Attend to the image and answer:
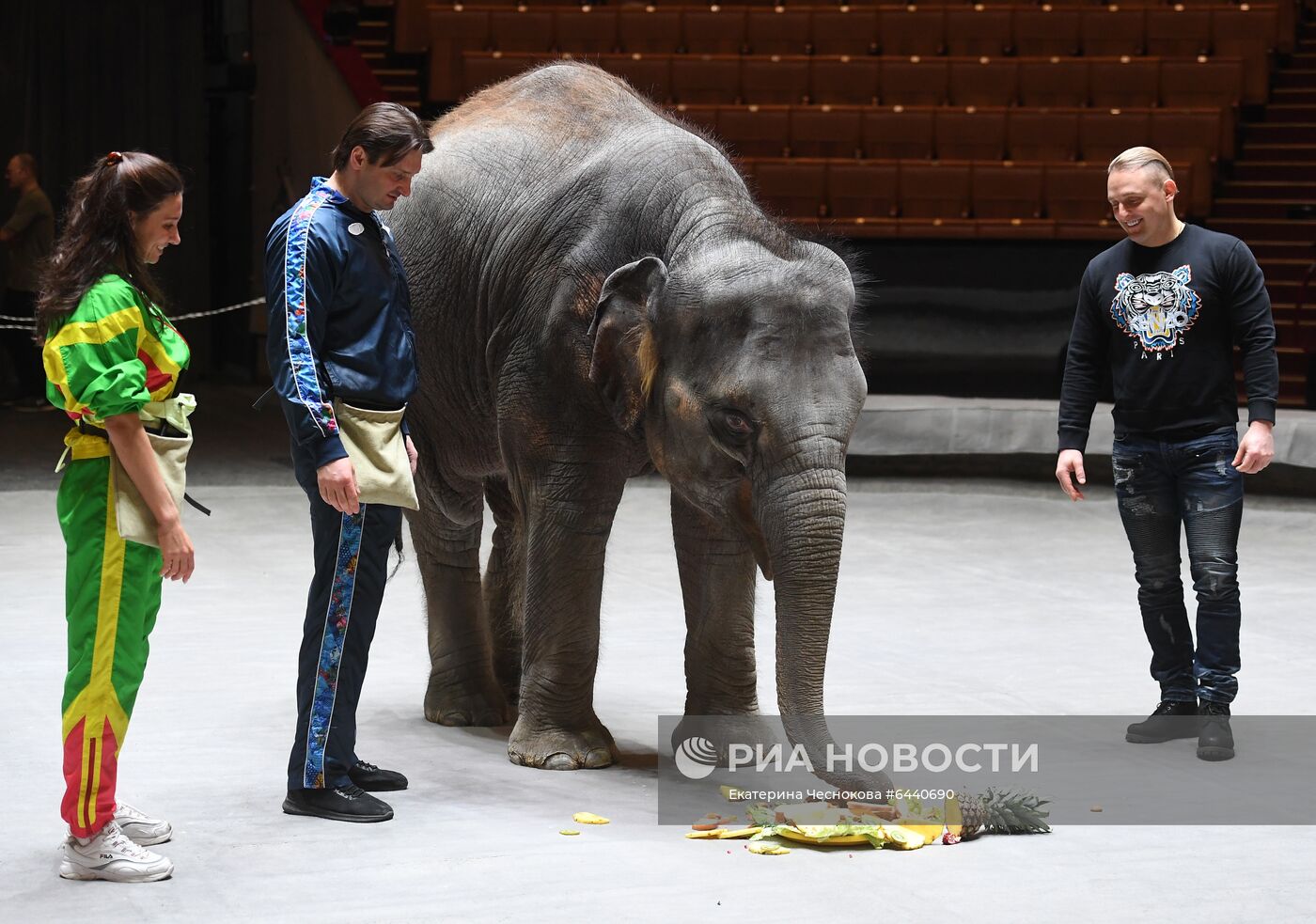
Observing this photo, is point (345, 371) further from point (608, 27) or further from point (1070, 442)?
point (608, 27)

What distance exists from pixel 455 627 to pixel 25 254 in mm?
9806

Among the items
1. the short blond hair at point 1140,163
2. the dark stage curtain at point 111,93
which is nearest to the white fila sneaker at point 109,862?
the short blond hair at point 1140,163

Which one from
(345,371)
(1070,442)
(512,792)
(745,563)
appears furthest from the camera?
(1070,442)

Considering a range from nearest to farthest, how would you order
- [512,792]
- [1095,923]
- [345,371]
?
[1095,923], [345,371], [512,792]

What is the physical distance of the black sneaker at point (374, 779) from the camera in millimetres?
4684

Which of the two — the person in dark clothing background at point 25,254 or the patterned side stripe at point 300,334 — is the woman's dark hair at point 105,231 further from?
the person in dark clothing background at point 25,254

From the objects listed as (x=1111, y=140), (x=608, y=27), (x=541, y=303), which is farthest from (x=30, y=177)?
(x=541, y=303)

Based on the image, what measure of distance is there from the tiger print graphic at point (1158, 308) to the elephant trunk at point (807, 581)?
1386 millimetres

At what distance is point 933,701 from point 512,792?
163cm

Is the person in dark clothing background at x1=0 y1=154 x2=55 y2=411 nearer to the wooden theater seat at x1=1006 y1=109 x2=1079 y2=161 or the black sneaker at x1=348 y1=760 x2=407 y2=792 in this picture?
the wooden theater seat at x1=1006 y1=109 x2=1079 y2=161

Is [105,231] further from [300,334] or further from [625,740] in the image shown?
[625,740]

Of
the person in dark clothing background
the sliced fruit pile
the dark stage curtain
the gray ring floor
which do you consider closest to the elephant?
the sliced fruit pile

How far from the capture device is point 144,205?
3.83 meters

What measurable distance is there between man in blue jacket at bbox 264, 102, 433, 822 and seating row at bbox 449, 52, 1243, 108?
10.2 metres
